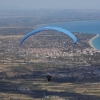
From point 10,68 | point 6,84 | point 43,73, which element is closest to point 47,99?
point 6,84

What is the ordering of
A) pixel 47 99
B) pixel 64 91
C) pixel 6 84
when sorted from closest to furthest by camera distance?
pixel 47 99
pixel 64 91
pixel 6 84

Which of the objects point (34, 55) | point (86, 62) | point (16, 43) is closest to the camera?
point (86, 62)

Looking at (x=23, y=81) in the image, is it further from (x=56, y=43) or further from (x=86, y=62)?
(x=56, y=43)

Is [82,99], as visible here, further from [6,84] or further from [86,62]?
[86,62]

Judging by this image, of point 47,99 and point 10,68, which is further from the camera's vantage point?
point 10,68

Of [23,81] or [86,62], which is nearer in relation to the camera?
[23,81]

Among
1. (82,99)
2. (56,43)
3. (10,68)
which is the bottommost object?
(82,99)

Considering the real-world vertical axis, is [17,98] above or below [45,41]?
below

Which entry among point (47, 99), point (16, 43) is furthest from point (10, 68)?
point (16, 43)

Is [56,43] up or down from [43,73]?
up
